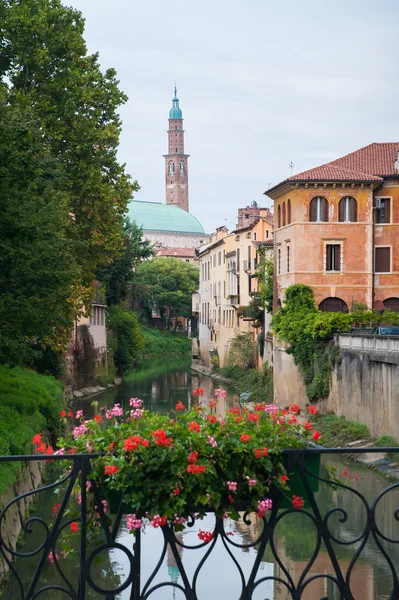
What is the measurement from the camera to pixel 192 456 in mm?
5469

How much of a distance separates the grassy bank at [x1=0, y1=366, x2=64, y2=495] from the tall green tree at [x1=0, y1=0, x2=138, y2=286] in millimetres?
4206

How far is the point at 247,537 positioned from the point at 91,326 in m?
35.3

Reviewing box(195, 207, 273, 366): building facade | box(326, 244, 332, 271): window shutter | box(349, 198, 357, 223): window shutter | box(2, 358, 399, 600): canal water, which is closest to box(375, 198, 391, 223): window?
box(349, 198, 357, 223): window shutter

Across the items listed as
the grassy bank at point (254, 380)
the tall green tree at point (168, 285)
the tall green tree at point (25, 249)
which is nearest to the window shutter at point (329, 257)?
the grassy bank at point (254, 380)

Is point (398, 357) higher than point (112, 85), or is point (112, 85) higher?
point (112, 85)

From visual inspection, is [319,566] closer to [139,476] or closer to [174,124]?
[139,476]

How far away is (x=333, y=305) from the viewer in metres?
40.2

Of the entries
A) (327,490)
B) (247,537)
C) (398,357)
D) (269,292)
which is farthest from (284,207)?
(247,537)

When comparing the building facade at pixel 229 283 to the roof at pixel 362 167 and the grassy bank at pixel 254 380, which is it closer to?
the grassy bank at pixel 254 380

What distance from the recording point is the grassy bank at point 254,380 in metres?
47.1

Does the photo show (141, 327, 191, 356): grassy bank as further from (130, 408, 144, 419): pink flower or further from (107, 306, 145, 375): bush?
(130, 408, 144, 419): pink flower

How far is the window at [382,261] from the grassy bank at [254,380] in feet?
30.2

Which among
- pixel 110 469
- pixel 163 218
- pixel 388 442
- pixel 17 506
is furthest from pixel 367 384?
pixel 163 218

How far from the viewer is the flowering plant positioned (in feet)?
17.9
